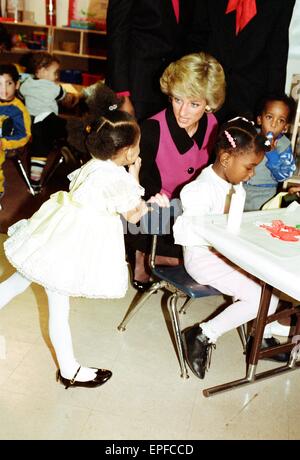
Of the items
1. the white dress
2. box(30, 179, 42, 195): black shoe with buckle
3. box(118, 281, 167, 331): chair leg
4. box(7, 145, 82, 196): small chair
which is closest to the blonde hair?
the white dress

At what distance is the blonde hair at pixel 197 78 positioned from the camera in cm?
240

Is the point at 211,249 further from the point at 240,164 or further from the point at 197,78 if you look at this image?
the point at 197,78

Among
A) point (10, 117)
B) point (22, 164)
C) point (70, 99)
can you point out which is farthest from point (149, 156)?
point (70, 99)

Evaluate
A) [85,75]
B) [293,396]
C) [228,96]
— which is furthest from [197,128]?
[85,75]

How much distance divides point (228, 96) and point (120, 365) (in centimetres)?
177

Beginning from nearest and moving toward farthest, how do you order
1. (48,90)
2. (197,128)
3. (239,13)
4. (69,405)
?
(69,405)
(197,128)
(239,13)
(48,90)

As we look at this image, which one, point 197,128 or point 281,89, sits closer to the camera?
point 197,128

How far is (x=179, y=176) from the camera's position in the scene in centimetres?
265

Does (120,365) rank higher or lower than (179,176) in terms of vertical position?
lower

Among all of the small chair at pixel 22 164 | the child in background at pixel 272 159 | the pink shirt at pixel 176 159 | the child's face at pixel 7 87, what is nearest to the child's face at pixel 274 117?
the child in background at pixel 272 159

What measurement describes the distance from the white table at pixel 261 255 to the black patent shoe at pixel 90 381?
437 mm

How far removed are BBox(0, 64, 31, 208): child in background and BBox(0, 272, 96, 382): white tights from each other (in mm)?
2097

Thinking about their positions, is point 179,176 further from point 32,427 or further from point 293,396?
point 32,427

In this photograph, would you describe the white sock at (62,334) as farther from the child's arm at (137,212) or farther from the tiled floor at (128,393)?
the child's arm at (137,212)
